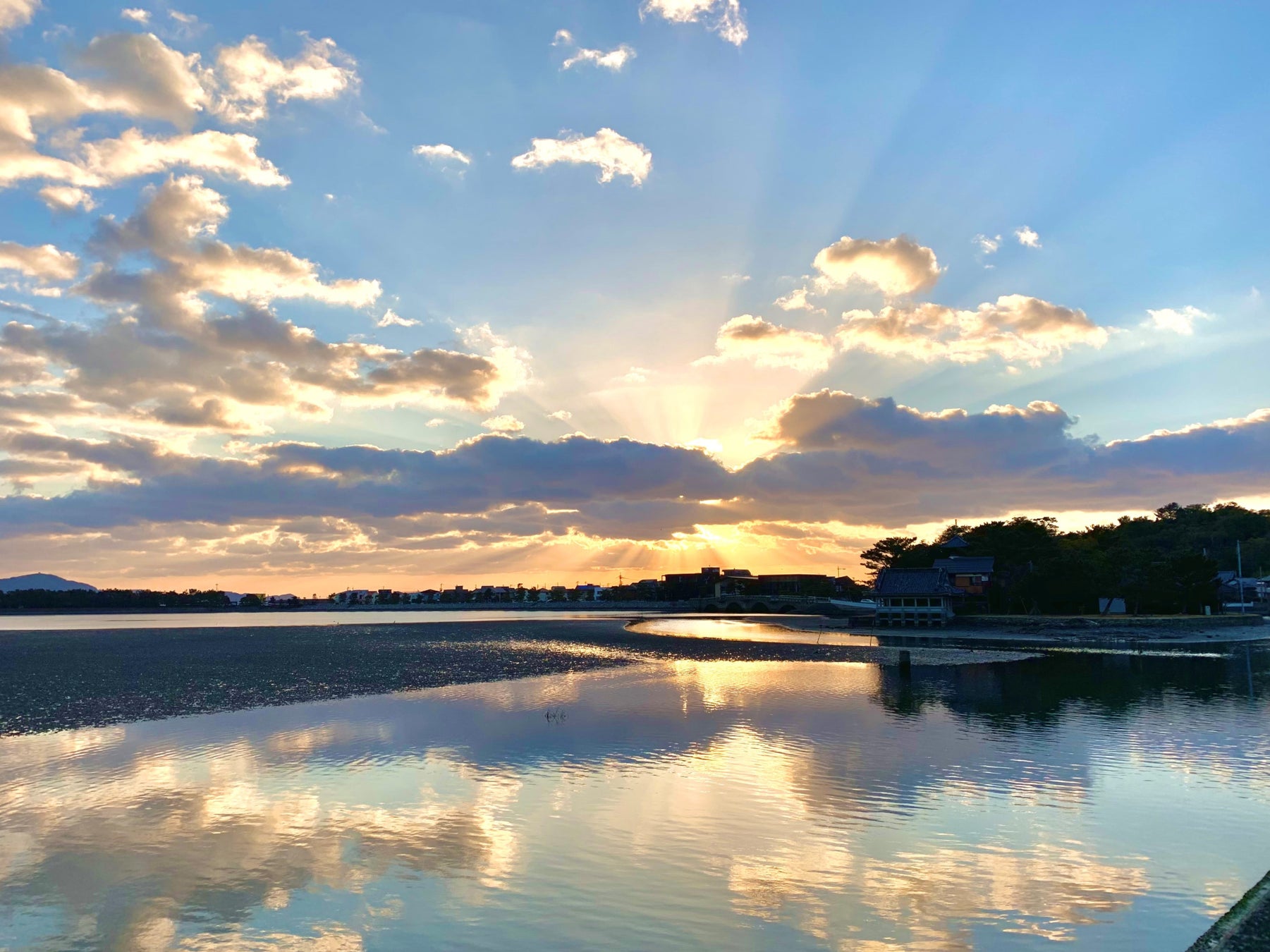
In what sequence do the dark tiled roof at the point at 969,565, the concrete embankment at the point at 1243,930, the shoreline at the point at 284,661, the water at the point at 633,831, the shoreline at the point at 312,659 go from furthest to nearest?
the dark tiled roof at the point at 969,565, the shoreline at the point at 312,659, the shoreline at the point at 284,661, the water at the point at 633,831, the concrete embankment at the point at 1243,930

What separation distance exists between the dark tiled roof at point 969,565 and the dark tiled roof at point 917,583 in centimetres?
1038

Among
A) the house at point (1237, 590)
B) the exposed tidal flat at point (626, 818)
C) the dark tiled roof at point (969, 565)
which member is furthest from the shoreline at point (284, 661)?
the house at point (1237, 590)

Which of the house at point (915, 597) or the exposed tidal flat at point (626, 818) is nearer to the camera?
the exposed tidal flat at point (626, 818)

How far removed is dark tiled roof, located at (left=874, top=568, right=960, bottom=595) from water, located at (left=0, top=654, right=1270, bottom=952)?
7101cm

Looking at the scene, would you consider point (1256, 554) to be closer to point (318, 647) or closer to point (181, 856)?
point (318, 647)

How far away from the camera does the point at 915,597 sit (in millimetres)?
100250

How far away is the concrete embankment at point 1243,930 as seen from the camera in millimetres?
9547

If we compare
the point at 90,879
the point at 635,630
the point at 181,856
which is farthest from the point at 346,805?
the point at 635,630

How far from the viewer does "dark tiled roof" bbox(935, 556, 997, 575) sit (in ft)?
371

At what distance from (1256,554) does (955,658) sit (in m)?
139

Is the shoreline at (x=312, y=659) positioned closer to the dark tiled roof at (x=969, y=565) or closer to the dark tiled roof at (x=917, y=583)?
the dark tiled roof at (x=917, y=583)

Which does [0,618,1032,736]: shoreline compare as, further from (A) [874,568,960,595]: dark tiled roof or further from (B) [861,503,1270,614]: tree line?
(B) [861,503,1270,614]: tree line

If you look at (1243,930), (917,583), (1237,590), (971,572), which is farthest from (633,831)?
(1237,590)

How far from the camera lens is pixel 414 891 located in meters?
13.4
